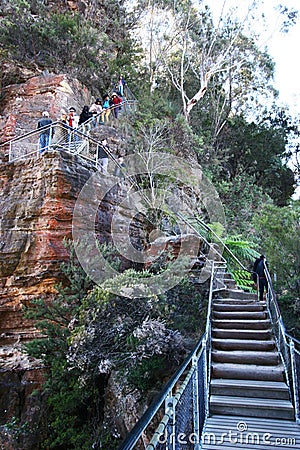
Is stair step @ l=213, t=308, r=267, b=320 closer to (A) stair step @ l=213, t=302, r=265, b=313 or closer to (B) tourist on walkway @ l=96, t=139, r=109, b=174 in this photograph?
(A) stair step @ l=213, t=302, r=265, b=313

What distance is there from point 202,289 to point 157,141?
873 centimetres

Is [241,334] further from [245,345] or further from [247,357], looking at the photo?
[247,357]

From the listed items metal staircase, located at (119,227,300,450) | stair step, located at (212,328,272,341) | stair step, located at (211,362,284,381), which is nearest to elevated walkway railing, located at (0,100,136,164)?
metal staircase, located at (119,227,300,450)

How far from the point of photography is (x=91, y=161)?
36.7 feet

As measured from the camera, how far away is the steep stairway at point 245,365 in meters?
4.89

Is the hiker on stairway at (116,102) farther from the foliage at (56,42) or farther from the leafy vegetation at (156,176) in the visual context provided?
the foliage at (56,42)

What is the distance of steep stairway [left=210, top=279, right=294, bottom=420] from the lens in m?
4.89

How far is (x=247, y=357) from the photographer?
19.5 feet

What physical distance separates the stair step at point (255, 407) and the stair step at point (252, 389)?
123mm

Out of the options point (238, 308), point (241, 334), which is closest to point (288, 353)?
point (241, 334)

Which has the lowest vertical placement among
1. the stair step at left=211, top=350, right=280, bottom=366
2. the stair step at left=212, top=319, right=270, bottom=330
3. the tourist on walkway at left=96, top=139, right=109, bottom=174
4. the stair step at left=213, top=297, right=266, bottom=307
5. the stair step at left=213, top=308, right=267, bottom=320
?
the stair step at left=211, top=350, right=280, bottom=366

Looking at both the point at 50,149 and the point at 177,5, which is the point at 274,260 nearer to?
the point at 50,149

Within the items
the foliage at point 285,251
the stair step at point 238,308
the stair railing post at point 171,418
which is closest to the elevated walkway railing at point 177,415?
the stair railing post at point 171,418

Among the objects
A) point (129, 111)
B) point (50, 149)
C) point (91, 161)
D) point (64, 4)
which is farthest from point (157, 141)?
point (64, 4)
